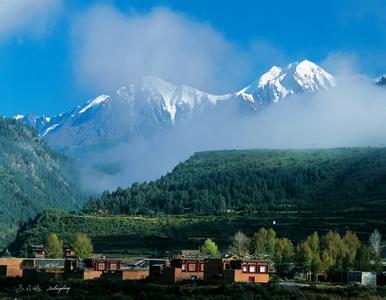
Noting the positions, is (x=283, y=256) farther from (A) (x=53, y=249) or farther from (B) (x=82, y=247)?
(A) (x=53, y=249)

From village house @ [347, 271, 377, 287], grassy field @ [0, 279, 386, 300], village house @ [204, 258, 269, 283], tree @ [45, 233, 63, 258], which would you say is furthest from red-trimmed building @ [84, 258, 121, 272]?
village house @ [347, 271, 377, 287]

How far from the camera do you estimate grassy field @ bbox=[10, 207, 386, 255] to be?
161500 mm

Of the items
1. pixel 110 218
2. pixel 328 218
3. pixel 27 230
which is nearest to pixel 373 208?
pixel 328 218

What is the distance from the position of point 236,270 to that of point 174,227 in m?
79.4

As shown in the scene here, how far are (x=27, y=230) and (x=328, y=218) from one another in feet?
216

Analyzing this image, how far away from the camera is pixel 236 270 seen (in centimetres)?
9844

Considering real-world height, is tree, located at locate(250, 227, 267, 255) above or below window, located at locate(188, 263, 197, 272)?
above

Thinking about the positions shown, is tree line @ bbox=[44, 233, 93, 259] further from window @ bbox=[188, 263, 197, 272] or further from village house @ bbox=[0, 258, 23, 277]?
window @ bbox=[188, 263, 197, 272]

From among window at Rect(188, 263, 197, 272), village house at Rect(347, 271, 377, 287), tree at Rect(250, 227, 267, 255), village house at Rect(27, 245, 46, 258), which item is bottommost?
village house at Rect(347, 271, 377, 287)

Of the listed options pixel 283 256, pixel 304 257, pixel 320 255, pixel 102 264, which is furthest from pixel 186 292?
pixel 283 256

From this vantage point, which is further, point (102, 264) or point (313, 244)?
point (313, 244)

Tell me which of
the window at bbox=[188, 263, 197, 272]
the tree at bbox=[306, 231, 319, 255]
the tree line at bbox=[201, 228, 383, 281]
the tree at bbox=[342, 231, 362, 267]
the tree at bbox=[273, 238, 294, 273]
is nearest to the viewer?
the window at bbox=[188, 263, 197, 272]

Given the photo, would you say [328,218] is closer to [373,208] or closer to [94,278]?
[373,208]

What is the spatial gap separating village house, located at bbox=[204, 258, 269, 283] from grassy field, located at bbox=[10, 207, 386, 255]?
160 feet
